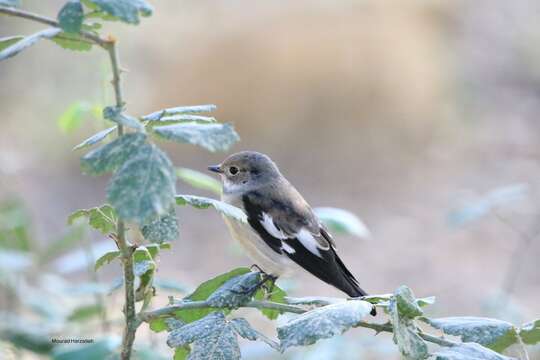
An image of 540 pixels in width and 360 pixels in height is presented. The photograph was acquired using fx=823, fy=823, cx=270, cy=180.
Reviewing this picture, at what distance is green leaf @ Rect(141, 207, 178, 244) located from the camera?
3.92ft

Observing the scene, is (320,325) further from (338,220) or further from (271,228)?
(271,228)

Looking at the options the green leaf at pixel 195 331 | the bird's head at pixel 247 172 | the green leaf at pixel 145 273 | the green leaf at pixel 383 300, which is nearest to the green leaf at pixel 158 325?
the green leaf at pixel 145 273

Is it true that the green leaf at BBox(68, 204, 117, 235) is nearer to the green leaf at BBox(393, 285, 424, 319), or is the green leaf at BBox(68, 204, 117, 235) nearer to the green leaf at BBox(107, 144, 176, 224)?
the green leaf at BBox(107, 144, 176, 224)

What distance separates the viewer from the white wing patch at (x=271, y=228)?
2322mm

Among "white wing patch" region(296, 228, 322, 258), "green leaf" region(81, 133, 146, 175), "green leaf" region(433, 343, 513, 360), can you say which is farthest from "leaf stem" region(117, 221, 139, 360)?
"white wing patch" region(296, 228, 322, 258)

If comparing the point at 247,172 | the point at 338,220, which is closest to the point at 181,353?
the point at 338,220

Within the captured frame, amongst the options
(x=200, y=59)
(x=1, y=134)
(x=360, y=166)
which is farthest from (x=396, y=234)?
(x=1, y=134)

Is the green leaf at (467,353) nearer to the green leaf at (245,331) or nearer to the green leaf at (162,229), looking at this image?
the green leaf at (245,331)

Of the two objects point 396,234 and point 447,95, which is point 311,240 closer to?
point 396,234

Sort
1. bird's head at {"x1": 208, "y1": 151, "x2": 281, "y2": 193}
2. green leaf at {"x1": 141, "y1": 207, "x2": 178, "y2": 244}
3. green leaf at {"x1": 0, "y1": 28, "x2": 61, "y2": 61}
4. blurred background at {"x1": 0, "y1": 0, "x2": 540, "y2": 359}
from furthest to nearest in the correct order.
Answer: blurred background at {"x1": 0, "y1": 0, "x2": 540, "y2": 359}
bird's head at {"x1": 208, "y1": 151, "x2": 281, "y2": 193}
green leaf at {"x1": 141, "y1": 207, "x2": 178, "y2": 244}
green leaf at {"x1": 0, "y1": 28, "x2": 61, "y2": 61}

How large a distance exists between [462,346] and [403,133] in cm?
646

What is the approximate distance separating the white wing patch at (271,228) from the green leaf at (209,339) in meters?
1.10

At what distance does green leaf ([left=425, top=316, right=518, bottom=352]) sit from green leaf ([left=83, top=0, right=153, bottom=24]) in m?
0.62

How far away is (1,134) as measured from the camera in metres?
7.02
